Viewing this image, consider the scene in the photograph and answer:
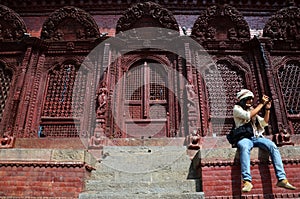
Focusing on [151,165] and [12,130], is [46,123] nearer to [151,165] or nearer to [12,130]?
[12,130]

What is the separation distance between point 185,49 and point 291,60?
411 centimetres

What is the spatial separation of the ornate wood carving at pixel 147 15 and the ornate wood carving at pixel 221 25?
3.19ft

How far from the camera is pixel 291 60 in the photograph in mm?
9680

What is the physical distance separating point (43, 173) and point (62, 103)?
503 cm

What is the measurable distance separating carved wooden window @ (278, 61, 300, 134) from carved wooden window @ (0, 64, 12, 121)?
9.92 m

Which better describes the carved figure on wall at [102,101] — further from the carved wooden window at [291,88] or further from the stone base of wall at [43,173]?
the carved wooden window at [291,88]

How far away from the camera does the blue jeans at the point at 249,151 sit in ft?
12.0

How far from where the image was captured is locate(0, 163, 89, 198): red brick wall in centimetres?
416

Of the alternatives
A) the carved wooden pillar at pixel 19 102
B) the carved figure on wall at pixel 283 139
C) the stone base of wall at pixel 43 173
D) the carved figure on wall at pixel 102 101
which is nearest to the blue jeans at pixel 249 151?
the stone base of wall at pixel 43 173

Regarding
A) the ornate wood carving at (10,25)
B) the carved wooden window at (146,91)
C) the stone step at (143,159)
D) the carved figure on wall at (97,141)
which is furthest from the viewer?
the ornate wood carving at (10,25)

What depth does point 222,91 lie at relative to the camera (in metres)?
9.24

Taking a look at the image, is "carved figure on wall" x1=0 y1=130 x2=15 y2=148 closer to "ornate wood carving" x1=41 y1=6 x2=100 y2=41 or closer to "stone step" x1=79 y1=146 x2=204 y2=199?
"stone step" x1=79 y1=146 x2=204 y2=199

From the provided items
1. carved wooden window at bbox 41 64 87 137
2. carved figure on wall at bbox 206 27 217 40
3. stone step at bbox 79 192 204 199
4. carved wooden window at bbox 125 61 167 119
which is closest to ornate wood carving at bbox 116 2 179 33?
carved figure on wall at bbox 206 27 217 40

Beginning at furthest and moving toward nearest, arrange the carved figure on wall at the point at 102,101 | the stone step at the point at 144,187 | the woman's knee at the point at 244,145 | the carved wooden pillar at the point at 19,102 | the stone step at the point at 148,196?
1. the carved wooden pillar at the point at 19,102
2. the carved figure on wall at the point at 102,101
3. the stone step at the point at 144,187
4. the woman's knee at the point at 244,145
5. the stone step at the point at 148,196
